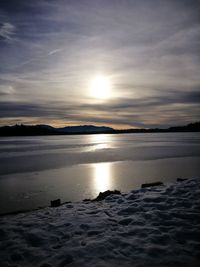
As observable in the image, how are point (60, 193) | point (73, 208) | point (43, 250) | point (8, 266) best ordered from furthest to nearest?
1. point (60, 193)
2. point (73, 208)
3. point (43, 250)
4. point (8, 266)

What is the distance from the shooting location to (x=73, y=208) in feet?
28.5

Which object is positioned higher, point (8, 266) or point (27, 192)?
point (8, 266)

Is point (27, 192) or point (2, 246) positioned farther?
point (27, 192)

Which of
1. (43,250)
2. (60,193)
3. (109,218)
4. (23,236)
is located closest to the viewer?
(43,250)

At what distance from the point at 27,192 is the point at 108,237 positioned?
11.3 metres

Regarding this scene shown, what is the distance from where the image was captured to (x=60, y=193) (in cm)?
1518

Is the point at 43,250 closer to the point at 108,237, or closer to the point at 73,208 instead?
the point at 108,237

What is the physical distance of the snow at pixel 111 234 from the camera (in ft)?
16.3

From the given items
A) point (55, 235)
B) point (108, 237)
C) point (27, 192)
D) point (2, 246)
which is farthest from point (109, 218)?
point (27, 192)

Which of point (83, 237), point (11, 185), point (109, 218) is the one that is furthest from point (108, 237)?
point (11, 185)

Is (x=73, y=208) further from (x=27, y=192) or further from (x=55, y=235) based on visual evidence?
(x=27, y=192)

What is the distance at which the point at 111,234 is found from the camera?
19.8 ft

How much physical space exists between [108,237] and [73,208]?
3140 millimetres

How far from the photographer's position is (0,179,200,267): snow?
4953 mm
